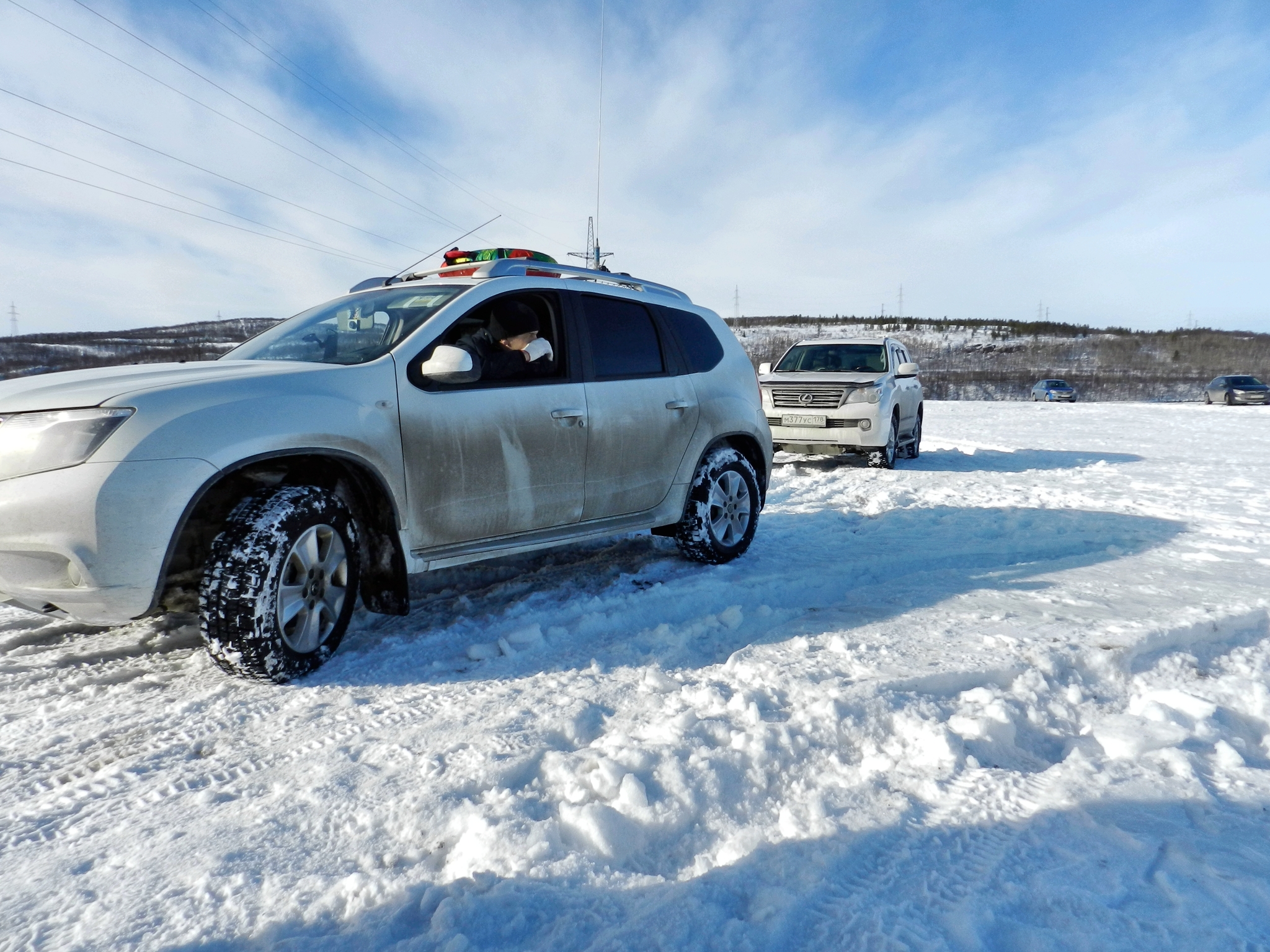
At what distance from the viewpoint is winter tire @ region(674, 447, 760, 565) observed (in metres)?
4.93

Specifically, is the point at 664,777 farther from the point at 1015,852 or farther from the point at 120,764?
the point at 120,764

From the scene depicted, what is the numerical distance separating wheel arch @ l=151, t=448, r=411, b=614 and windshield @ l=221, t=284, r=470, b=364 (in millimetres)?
512

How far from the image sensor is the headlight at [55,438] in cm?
262

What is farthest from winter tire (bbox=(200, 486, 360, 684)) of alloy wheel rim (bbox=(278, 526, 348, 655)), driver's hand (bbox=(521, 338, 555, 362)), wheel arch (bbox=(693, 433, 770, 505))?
wheel arch (bbox=(693, 433, 770, 505))

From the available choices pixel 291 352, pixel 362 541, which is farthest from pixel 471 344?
pixel 362 541

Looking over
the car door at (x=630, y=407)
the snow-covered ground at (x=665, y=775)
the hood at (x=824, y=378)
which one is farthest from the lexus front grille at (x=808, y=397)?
the snow-covered ground at (x=665, y=775)

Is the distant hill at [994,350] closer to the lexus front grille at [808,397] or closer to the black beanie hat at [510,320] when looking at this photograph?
the lexus front grille at [808,397]

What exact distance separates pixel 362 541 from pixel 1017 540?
15.9 ft

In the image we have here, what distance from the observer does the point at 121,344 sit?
231ft

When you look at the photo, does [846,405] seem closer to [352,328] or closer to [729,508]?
[729,508]

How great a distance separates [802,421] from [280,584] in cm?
840

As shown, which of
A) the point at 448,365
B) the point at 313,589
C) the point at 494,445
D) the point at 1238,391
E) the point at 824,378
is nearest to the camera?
the point at 313,589

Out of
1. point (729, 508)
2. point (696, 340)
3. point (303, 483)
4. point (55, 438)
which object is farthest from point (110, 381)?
point (729, 508)

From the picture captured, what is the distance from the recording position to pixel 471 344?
3.77 meters
